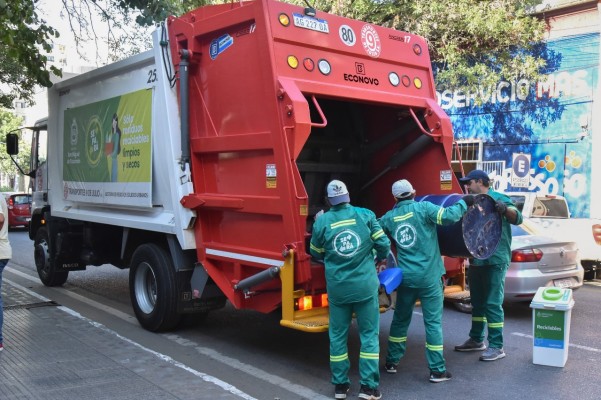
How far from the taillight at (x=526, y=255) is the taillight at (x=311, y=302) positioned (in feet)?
10.3

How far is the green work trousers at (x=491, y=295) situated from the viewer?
223 inches

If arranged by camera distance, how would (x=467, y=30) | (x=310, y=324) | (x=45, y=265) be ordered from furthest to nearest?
(x=467, y=30), (x=45, y=265), (x=310, y=324)

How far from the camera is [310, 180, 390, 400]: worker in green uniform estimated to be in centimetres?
456

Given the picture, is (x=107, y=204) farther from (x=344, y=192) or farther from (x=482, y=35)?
(x=482, y=35)

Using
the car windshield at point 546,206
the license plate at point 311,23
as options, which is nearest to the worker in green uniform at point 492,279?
the license plate at point 311,23

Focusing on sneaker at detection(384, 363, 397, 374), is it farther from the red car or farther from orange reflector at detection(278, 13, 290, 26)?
the red car

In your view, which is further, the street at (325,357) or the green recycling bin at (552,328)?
the green recycling bin at (552,328)

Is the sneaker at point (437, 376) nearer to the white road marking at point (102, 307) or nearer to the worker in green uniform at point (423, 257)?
the worker in green uniform at point (423, 257)

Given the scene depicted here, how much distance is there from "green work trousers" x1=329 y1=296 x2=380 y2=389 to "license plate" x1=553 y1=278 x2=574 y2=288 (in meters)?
3.69

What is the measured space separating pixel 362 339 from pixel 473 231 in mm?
1461

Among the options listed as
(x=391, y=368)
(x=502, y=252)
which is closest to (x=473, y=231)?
(x=502, y=252)

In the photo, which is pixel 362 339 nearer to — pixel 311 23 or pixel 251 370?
pixel 251 370

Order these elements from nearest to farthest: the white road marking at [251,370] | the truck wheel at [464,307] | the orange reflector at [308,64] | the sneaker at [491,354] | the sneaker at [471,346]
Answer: the white road marking at [251,370] < the orange reflector at [308,64] < the sneaker at [491,354] < the sneaker at [471,346] < the truck wheel at [464,307]

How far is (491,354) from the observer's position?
5641mm
